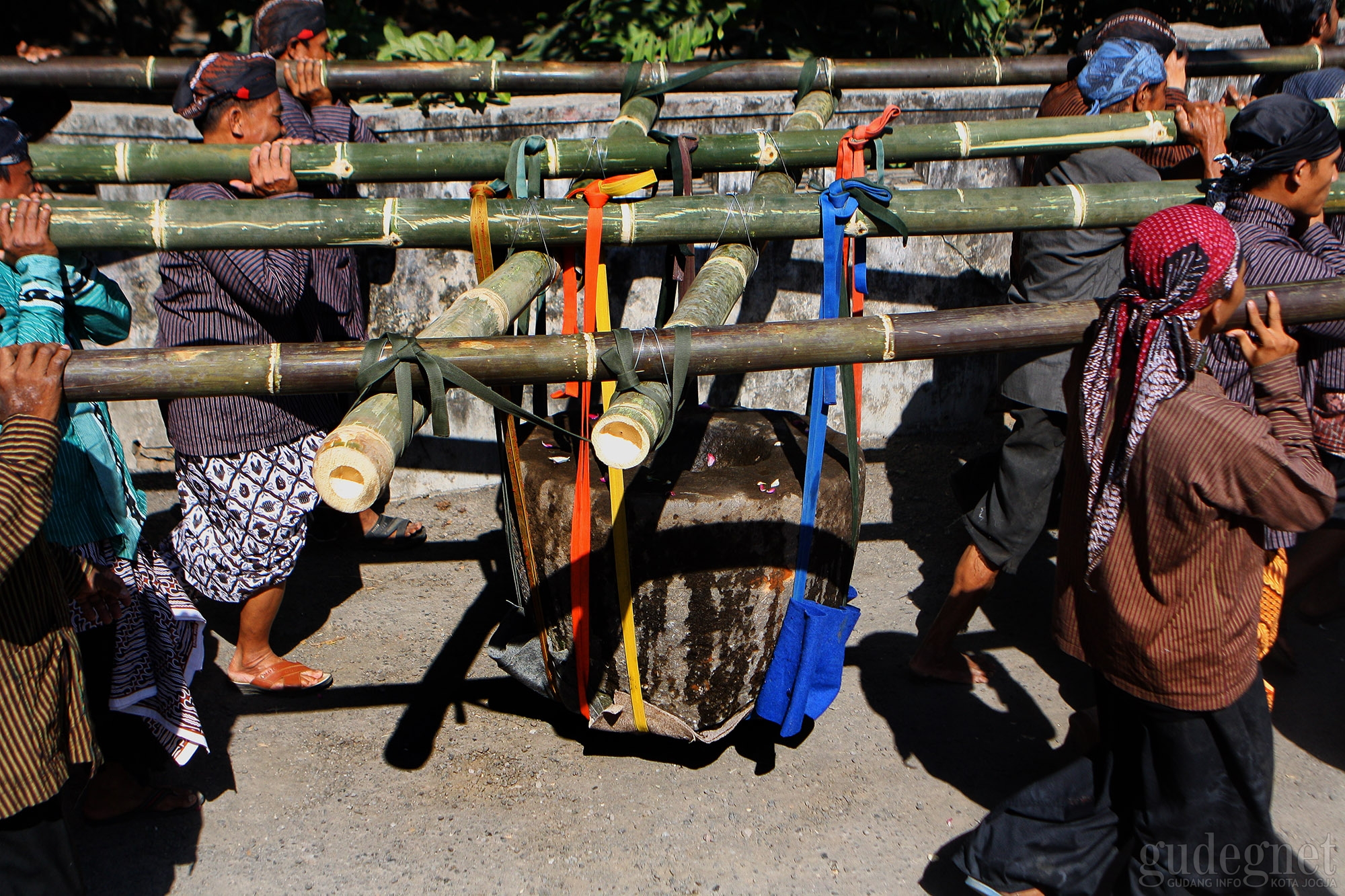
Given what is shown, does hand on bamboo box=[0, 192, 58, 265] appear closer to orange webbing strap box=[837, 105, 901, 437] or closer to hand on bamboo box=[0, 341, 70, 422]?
hand on bamboo box=[0, 341, 70, 422]

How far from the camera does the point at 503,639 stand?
9.98ft

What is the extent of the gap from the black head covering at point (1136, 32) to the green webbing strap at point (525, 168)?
2.25 meters

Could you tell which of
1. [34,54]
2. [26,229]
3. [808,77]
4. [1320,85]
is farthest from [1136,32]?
[34,54]

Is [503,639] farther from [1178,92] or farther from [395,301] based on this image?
[1178,92]

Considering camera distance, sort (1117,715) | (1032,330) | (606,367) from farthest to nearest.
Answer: (1117,715), (1032,330), (606,367)

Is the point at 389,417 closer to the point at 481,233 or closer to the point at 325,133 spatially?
the point at 481,233

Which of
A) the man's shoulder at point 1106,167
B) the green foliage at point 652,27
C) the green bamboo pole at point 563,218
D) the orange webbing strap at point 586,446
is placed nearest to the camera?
the green bamboo pole at point 563,218

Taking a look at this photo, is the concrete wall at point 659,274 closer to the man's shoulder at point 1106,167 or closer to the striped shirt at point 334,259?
the striped shirt at point 334,259

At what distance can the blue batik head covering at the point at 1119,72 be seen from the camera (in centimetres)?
335

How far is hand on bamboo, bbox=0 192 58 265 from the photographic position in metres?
2.21

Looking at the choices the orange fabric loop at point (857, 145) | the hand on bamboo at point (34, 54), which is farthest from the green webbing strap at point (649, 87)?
the hand on bamboo at point (34, 54)

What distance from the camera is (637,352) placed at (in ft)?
6.42

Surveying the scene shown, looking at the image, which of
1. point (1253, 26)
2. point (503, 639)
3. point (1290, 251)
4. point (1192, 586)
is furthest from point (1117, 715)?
point (1253, 26)

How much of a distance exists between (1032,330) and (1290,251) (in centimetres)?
97
